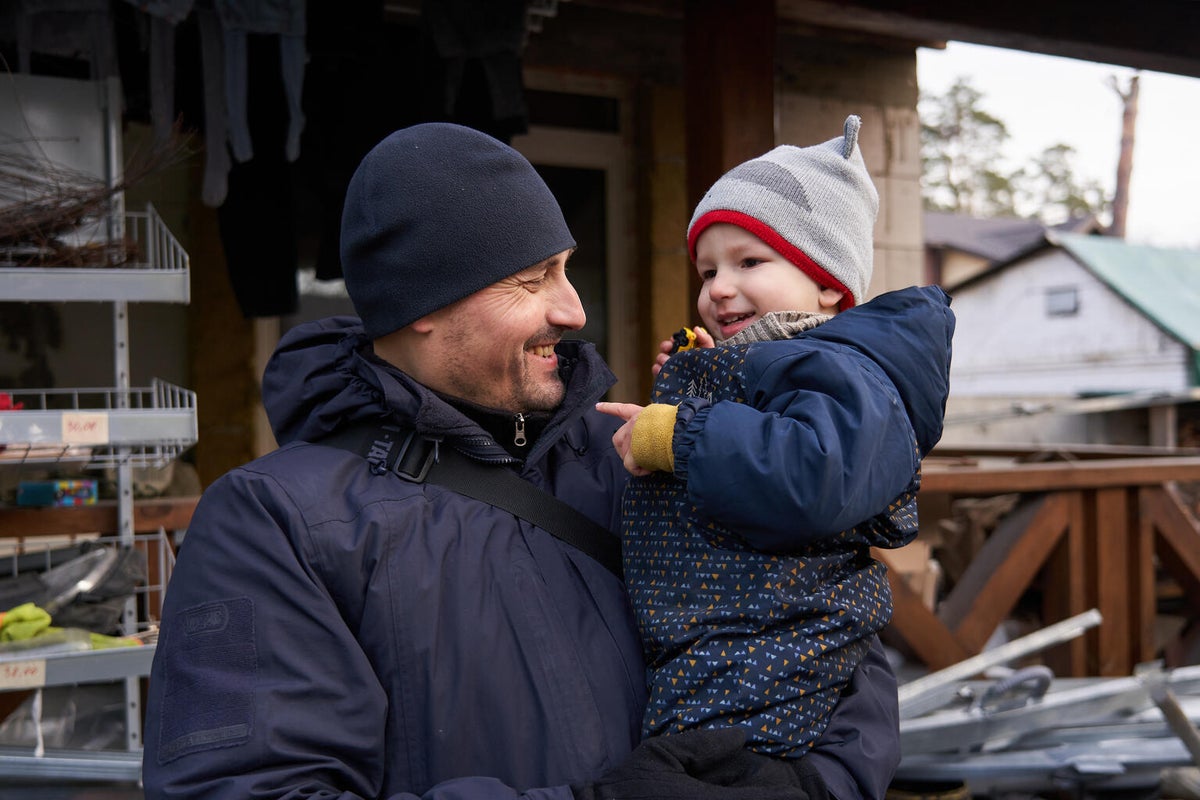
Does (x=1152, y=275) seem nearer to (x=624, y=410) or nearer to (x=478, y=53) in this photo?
(x=478, y=53)

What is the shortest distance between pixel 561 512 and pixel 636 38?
4011mm

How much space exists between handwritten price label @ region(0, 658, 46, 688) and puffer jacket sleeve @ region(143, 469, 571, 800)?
4.13ft

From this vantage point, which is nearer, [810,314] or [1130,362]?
[810,314]

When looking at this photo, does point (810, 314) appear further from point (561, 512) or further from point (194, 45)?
point (194, 45)

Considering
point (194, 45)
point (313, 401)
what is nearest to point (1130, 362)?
point (194, 45)

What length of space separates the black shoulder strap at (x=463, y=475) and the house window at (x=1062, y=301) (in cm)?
2353

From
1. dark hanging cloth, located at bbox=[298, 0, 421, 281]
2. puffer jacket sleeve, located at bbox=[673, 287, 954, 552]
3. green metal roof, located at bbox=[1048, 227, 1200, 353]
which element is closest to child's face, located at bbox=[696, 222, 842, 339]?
puffer jacket sleeve, located at bbox=[673, 287, 954, 552]

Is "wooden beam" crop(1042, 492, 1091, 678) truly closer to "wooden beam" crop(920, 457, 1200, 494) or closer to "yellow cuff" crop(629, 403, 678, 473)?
"wooden beam" crop(920, 457, 1200, 494)

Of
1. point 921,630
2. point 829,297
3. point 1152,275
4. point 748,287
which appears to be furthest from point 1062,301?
point 748,287

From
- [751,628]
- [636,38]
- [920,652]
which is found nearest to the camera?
[751,628]

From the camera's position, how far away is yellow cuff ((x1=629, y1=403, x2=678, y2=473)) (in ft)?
4.61

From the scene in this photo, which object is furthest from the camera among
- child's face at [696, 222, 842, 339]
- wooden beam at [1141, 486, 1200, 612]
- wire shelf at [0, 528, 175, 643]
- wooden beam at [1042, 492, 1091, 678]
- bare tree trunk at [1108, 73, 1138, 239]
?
bare tree trunk at [1108, 73, 1138, 239]

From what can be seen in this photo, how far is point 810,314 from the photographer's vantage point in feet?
5.36

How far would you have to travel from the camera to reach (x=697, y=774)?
4.17 feet
